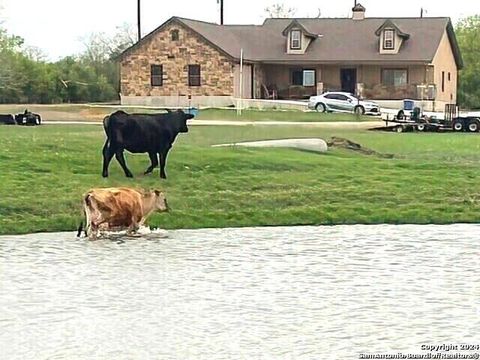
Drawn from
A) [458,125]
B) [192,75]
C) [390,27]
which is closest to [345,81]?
[390,27]

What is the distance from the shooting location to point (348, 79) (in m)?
59.4

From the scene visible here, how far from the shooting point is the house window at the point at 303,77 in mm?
59781

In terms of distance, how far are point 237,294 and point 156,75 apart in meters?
49.4

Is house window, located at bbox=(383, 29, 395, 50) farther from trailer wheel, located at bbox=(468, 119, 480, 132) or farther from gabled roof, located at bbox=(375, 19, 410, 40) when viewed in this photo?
trailer wheel, located at bbox=(468, 119, 480, 132)

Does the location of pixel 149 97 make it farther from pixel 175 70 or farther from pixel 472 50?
pixel 472 50

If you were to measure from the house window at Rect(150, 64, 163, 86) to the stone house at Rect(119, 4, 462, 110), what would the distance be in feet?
0.18

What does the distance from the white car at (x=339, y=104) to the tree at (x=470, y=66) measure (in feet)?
54.4

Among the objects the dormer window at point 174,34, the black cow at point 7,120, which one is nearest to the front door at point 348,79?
the dormer window at point 174,34

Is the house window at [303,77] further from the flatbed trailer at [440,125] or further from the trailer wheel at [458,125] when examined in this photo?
the trailer wheel at [458,125]

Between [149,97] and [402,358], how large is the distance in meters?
51.9

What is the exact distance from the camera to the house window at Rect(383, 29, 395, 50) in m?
57.7

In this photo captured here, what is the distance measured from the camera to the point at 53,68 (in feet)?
209

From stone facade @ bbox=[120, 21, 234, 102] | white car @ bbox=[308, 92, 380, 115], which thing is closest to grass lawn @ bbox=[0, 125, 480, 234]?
white car @ bbox=[308, 92, 380, 115]

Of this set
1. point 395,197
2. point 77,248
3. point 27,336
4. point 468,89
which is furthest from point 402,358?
point 468,89
